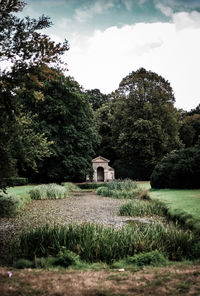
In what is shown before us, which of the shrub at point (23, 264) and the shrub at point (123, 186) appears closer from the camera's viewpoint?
the shrub at point (23, 264)

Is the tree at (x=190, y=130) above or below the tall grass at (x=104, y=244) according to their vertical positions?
above

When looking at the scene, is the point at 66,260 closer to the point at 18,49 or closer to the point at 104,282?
the point at 104,282

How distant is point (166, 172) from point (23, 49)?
14.2m

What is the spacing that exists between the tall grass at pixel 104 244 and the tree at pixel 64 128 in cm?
1808

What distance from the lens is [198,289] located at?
3041 mm

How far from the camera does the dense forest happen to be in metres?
4.75

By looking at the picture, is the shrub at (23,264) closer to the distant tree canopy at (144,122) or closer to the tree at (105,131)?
the distant tree canopy at (144,122)

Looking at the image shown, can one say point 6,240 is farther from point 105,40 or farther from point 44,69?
point 105,40

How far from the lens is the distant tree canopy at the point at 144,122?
30.5 meters

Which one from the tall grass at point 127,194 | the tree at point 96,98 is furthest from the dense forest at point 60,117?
the tall grass at point 127,194

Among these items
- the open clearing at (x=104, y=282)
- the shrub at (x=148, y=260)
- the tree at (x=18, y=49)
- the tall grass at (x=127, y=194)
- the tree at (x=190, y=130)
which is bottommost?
the tall grass at (x=127, y=194)

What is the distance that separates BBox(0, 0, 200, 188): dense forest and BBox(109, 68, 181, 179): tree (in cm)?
12

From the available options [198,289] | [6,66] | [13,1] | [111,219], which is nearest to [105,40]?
[13,1]

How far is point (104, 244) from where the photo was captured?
4668mm
